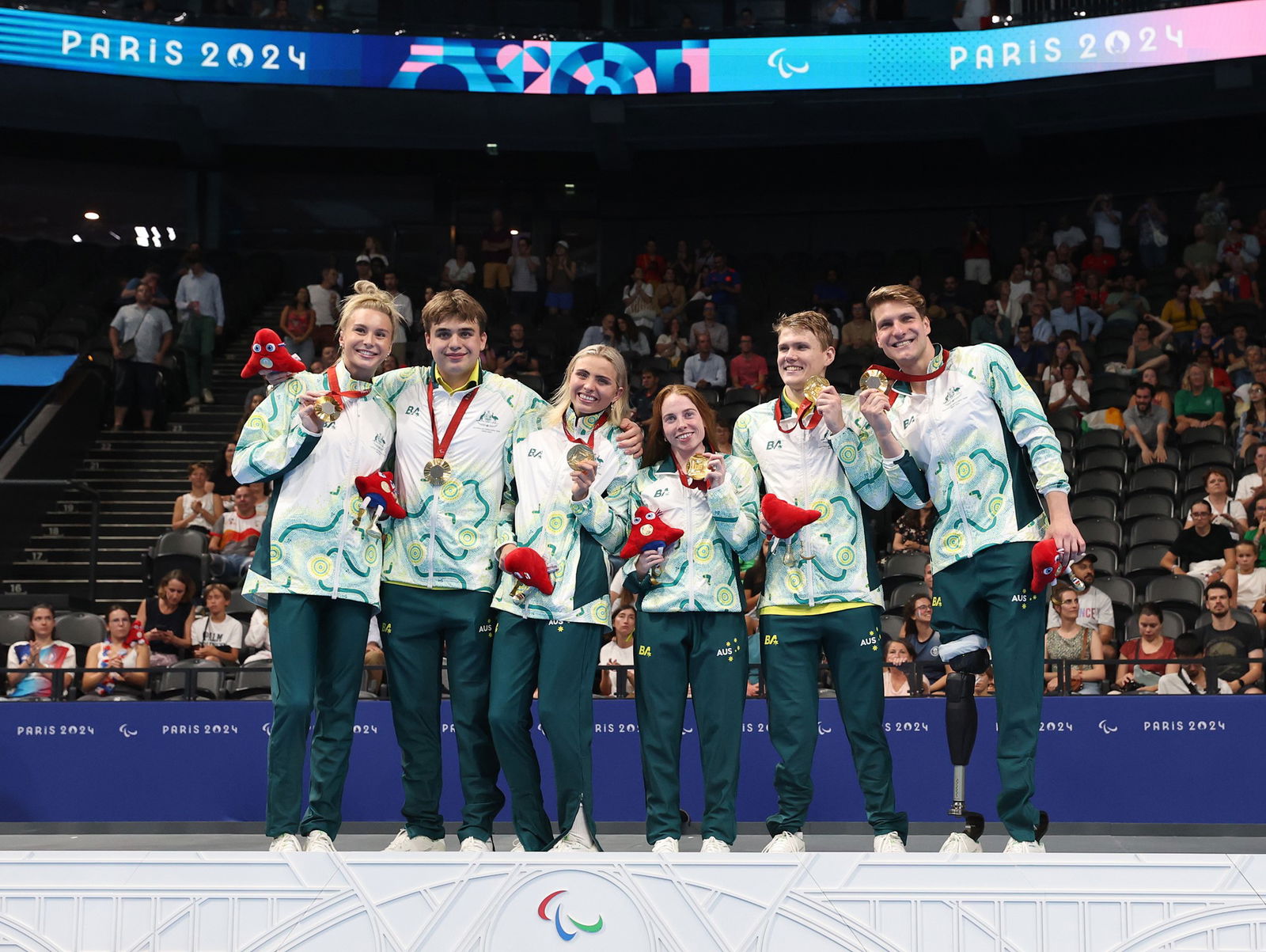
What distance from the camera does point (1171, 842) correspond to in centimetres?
661

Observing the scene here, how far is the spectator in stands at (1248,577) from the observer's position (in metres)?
9.12

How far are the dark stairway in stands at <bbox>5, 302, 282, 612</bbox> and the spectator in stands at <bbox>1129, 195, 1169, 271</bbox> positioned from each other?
9.25 metres

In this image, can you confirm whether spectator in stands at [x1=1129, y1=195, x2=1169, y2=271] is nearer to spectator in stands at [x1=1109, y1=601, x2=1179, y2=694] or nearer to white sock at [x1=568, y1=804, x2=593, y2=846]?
spectator in stands at [x1=1109, y1=601, x2=1179, y2=694]

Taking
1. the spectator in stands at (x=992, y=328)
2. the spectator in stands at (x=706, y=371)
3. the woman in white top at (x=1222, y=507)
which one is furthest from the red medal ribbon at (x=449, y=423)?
the spectator in stands at (x=992, y=328)

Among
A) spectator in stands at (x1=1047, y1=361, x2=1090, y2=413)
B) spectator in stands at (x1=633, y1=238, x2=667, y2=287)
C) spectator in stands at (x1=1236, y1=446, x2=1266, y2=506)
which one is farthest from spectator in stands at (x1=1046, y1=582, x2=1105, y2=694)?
spectator in stands at (x1=633, y1=238, x2=667, y2=287)

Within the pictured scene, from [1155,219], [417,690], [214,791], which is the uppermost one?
[1155,219]

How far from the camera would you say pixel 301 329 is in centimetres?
1388

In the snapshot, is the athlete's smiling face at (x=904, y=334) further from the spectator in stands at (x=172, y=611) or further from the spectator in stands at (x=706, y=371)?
the spectator in stands at (x=706, y=371)

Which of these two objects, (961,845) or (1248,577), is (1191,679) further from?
(961,845)

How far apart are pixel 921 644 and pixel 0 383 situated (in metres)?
9.86

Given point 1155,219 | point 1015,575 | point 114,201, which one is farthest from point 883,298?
point 114,201

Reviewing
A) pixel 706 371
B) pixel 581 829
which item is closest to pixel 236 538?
pixel 706 371

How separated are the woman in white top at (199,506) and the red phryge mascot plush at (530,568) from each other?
6.92m

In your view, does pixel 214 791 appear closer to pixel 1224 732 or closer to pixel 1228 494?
pixel 1224 732
